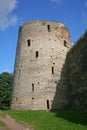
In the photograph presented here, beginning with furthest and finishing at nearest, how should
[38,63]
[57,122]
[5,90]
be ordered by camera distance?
[5,90], [38,63], [57,122]

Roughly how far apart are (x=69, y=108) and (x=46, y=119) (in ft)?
22.5

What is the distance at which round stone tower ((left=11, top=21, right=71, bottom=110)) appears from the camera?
28.3 meters

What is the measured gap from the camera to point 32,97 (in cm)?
2828

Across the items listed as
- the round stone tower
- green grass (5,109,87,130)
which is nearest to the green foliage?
the round stone tower

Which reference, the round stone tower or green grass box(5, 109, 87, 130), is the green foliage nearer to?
the round stone tower

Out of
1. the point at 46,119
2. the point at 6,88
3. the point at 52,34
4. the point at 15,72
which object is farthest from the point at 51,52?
the point at 6,88

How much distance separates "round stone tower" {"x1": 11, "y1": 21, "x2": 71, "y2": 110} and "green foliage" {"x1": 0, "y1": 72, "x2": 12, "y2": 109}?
40.3 ft

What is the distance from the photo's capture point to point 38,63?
29.6m

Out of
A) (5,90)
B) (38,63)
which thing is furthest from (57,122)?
(5,90)

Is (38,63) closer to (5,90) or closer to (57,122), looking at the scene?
(57,122)

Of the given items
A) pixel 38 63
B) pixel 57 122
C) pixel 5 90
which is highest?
pixel 38 63

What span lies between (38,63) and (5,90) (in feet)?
50.1

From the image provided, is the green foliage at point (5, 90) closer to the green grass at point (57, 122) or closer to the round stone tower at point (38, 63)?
the round stone tower at point (38, 63)

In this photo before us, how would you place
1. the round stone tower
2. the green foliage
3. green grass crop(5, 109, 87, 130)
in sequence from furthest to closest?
the green foliage → the round stone tower → green grass crop(5, 109, 87, 130)
